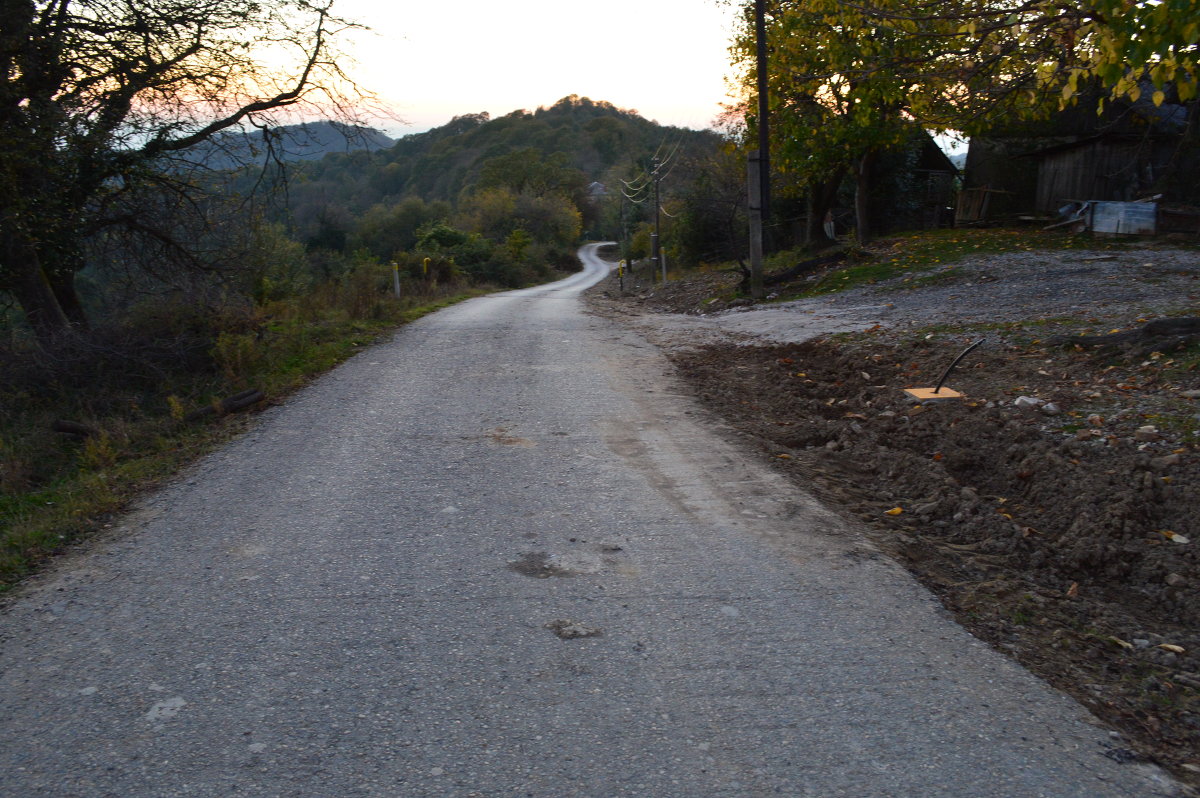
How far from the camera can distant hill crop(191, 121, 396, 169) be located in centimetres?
1219

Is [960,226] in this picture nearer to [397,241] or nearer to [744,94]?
[744,94]

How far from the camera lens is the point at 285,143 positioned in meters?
12.7

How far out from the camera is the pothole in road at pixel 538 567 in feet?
14.1

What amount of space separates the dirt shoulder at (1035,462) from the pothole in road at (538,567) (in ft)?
6.58

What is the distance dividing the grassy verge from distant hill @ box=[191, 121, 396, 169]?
2.51 m

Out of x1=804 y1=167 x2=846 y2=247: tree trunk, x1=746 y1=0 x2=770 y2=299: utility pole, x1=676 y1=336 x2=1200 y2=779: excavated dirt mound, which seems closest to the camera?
x1=676 y1=336 x2=1200 y2=779: excavated dirt mound

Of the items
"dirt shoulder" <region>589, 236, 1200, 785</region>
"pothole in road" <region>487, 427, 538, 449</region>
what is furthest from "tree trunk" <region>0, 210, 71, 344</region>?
"dirt shoulder" <region>589, 236, 1200, 785</region>

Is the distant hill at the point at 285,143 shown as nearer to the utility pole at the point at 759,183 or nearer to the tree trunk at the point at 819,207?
the utility pole at the point at 759,183

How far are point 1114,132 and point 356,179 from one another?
285 ft

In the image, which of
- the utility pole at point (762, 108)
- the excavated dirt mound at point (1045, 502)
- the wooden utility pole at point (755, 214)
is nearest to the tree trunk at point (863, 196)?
the wooden utility pole at point (755, 214)

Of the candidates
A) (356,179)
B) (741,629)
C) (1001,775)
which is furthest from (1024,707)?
(356,179)

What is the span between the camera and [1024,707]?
3.14 meters

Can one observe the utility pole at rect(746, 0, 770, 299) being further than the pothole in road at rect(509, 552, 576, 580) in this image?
Yes

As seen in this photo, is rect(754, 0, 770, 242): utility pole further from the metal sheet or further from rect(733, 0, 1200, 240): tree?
the metal sheet
